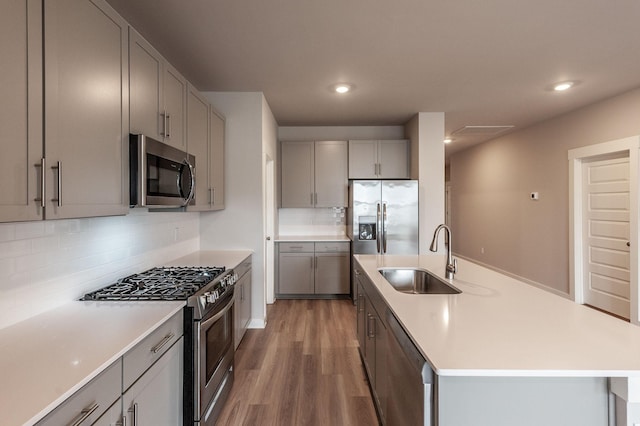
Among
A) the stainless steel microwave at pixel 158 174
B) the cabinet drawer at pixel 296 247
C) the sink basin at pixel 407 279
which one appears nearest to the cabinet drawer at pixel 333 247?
the cabinet drawer at pixel 296 247

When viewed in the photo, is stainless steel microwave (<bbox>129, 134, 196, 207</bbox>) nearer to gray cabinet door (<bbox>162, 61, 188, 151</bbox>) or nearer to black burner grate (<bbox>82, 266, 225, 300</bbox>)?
gray cabinet door (<bbox>162, 61, 188, 151</bbox>)

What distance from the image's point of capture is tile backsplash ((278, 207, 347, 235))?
5.17m

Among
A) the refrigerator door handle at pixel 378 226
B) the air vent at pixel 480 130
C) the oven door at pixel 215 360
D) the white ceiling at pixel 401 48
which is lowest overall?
the oven door at pixel 215 360

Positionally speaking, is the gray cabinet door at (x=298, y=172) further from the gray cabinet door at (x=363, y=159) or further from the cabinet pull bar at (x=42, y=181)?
the cabinet pull bar at (x=42, y=181)

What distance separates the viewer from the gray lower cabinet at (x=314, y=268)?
459 cm

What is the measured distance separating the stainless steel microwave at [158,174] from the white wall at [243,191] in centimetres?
112

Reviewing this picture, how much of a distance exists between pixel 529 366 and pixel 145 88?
2.22 meters

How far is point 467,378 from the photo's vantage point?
108 centimetres

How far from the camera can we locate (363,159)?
477 cm

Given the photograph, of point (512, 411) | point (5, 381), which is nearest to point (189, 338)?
point (5, 381)

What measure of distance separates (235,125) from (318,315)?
2424 millimetres

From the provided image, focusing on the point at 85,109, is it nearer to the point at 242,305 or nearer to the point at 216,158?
the point at 216,158

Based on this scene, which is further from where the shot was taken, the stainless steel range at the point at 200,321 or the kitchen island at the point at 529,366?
the stainless steel range at the point at 200,321

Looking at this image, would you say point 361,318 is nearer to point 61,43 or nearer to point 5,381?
point 5,381
